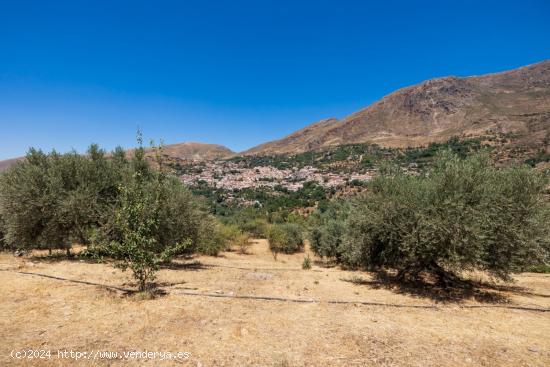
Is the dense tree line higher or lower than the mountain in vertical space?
lower

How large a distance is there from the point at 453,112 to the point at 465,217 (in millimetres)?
165454

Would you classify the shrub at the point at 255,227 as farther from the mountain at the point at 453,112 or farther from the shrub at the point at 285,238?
the mountain at the point at 453,112

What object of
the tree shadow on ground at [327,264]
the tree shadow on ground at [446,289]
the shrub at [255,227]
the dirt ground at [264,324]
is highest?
the dirt ground at [264,324]

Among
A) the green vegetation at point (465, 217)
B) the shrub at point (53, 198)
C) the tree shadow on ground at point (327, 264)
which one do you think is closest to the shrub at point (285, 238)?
the tree shadow on ground at point (327, 264)

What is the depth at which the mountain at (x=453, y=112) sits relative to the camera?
106 m

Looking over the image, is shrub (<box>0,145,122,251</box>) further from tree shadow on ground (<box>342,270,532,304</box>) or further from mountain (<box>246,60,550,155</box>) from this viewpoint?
mountain (<box>246,60,550,155</box>)

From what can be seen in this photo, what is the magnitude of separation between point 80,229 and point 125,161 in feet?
20.1

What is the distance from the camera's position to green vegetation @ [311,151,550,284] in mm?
10812

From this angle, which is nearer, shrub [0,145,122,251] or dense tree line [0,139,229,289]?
dense tree line [0,139,229,289]

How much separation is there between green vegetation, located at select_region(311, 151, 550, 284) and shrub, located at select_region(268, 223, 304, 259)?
75.3 feet

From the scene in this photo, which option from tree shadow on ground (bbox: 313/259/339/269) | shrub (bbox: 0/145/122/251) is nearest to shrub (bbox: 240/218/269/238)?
tree shadow on ground (bbox: 313/259/339/269)

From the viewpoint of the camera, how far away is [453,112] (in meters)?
149

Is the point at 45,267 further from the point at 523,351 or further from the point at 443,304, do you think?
the point at 523,351

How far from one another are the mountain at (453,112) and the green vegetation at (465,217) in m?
95.7
